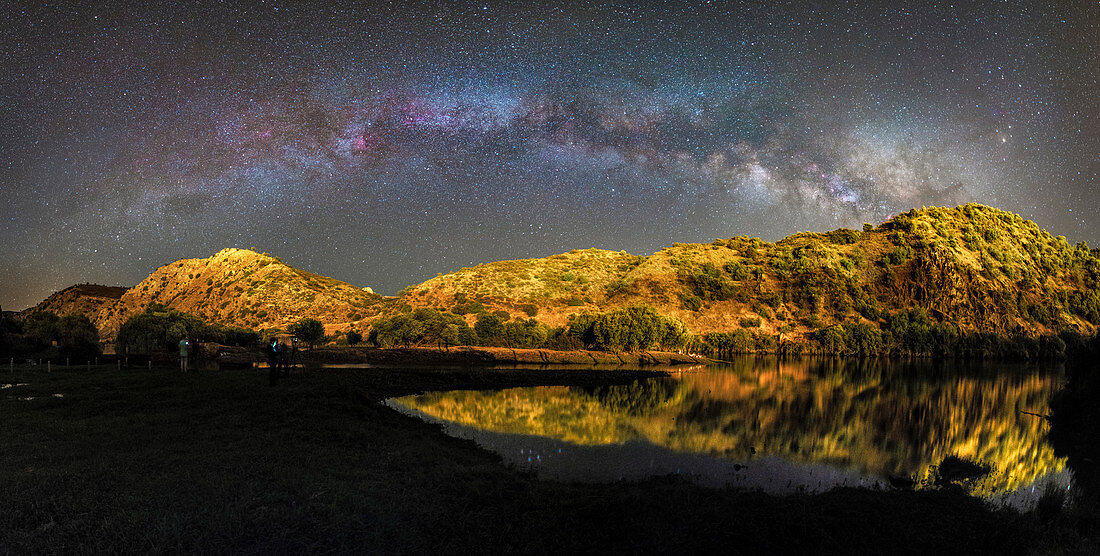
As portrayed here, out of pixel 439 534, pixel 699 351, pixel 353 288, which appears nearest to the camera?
pixel 439 534

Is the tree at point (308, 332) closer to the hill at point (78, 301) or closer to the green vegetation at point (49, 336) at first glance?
the green vegetation at point (49, 336)

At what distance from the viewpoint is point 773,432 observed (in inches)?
1005

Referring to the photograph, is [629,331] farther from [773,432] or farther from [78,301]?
[78,301]

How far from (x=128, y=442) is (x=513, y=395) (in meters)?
24.8

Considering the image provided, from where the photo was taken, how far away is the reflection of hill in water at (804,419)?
21.1 m

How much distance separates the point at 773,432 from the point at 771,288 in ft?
334

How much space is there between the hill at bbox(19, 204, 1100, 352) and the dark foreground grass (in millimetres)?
83316

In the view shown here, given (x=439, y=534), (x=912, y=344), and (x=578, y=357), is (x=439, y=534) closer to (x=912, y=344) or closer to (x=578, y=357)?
(x=578, y=357)

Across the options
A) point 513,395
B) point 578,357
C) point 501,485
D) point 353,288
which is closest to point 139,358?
point 513,395

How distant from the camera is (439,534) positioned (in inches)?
350

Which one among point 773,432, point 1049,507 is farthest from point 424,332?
point 1049,507

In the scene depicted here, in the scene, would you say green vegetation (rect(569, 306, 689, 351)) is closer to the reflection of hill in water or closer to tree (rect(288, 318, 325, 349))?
the reflection of hill in water

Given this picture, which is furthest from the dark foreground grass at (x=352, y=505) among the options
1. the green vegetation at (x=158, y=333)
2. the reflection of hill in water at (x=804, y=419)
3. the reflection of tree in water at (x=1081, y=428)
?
the green vegetation at (x=158, y=333)

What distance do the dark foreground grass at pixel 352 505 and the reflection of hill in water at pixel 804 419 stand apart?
8.14 m
